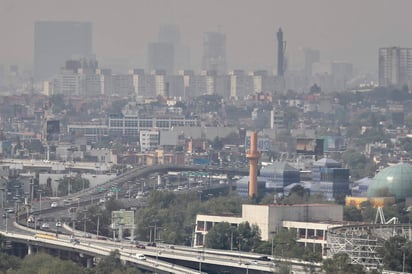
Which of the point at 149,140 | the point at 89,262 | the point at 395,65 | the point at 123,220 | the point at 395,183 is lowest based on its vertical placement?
the point at 89,262

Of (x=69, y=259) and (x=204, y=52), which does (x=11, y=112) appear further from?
(x=69, y=259)

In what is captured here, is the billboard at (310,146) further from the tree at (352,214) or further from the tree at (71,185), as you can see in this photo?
the tree at (352,214)

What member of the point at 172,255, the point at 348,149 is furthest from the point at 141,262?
the point at 348,149

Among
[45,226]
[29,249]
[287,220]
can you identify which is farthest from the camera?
[45,226]

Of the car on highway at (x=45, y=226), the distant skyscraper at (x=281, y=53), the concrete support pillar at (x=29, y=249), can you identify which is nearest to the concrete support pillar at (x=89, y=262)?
the concrete support pillar at (x=29, y=249)

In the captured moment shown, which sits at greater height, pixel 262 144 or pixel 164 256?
pixel 262 144

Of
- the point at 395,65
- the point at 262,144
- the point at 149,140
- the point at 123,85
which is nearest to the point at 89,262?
the point at 262,144

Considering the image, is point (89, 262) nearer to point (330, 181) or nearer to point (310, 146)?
point (330, 181)
